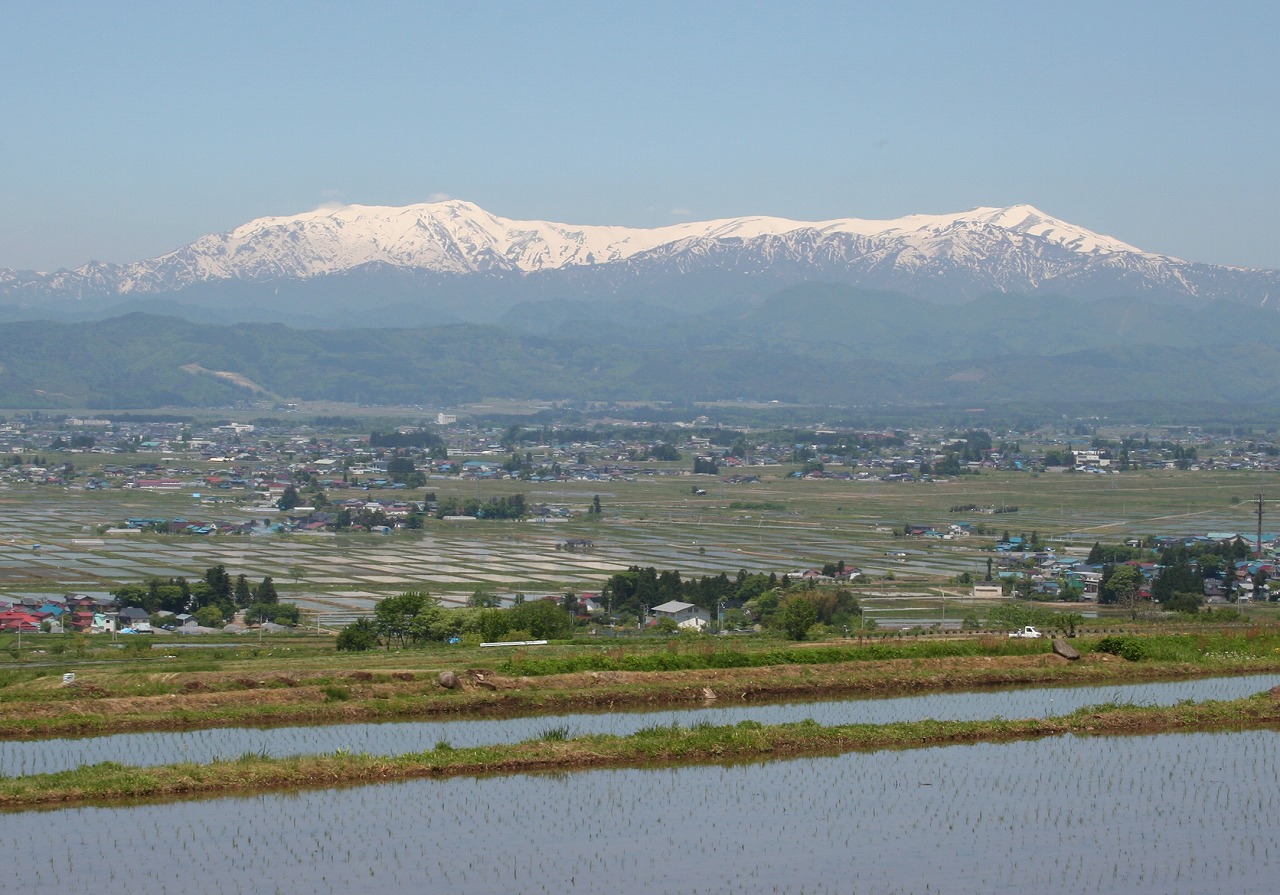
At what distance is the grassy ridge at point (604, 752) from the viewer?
14.2 m

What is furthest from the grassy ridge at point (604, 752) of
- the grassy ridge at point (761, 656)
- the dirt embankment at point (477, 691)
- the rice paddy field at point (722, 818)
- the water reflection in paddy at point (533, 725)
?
Result: the grassy ridge at point (761, 656)

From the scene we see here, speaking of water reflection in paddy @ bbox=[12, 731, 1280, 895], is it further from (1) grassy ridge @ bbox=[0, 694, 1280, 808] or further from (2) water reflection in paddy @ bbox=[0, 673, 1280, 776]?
(2) water reflection in paddy @ bbox=[0, 673, 1280, 776]

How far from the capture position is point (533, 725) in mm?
17828

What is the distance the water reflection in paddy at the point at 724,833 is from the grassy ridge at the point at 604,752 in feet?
1.32

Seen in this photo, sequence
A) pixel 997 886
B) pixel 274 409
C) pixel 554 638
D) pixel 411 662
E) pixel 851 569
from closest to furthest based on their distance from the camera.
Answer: pixel 997 886, pixel 411 662, pixel 554 638, pixel 851 569, pixel 274 409

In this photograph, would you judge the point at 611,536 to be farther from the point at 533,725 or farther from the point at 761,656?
the point at 533,725

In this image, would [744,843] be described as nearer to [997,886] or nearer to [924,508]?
[997,886]

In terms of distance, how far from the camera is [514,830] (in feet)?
42.6

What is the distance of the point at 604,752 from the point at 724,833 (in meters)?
3.24

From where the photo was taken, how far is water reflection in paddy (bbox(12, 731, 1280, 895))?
38.0 feet

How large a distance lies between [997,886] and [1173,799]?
3.52 m

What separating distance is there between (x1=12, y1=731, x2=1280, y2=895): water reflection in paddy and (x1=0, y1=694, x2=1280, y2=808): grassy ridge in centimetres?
40

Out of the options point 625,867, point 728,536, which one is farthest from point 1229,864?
point 728,536

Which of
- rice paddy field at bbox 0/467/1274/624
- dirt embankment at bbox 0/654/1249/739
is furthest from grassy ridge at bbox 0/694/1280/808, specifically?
rice paddy field at bbox 0/467/1274/624
